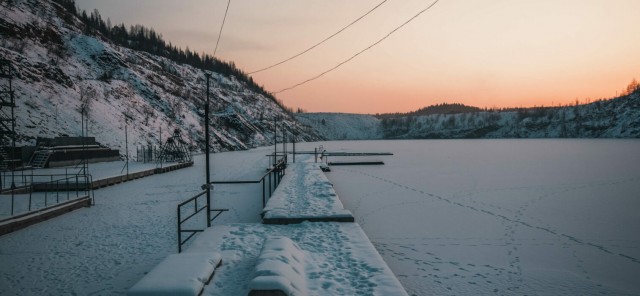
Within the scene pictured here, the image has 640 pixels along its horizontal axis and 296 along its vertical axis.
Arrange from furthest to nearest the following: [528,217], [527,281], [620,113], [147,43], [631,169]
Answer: [147,43], [620,113], [631,169], [528,217], [527,281]

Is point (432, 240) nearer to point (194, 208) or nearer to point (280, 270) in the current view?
point (280, 270)

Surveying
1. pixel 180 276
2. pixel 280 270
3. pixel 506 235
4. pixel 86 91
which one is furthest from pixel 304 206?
pixel 86 91

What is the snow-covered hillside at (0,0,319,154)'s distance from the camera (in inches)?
1599

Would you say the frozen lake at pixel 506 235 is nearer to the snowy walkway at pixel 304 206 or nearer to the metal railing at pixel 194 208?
the snowy walkway at pixel 304 206

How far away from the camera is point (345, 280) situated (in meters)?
6.43

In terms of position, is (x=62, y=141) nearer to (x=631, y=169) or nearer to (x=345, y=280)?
(x=345, y=280)

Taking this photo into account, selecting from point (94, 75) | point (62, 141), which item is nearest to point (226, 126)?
point (94, 75)

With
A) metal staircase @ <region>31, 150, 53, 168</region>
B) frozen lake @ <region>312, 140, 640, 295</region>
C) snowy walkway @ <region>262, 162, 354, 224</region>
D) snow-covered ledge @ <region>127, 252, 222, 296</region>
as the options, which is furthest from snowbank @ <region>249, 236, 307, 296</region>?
metal staircase @ <region>31, 150, 53, 168</region>

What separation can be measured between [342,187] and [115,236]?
15.3m

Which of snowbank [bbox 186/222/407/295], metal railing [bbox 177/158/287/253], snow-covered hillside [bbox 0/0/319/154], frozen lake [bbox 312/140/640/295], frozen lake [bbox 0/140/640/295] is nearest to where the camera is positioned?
snowbank [bbox 186/222/407/295]

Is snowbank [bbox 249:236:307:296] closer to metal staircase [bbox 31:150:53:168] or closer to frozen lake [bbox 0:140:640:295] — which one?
frozen lake [bbox 0:140:640:295]

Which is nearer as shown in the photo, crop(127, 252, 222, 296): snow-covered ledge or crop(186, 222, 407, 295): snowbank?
crop(127, 252, 222, 296): snow-covered ledge

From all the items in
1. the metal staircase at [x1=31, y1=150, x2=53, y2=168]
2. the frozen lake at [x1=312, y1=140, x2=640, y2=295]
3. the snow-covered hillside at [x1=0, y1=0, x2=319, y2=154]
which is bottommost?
the frozen lake at [x1=312, y1=140, x2=640, y2=295]

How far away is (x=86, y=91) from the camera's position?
5009 centimetres
